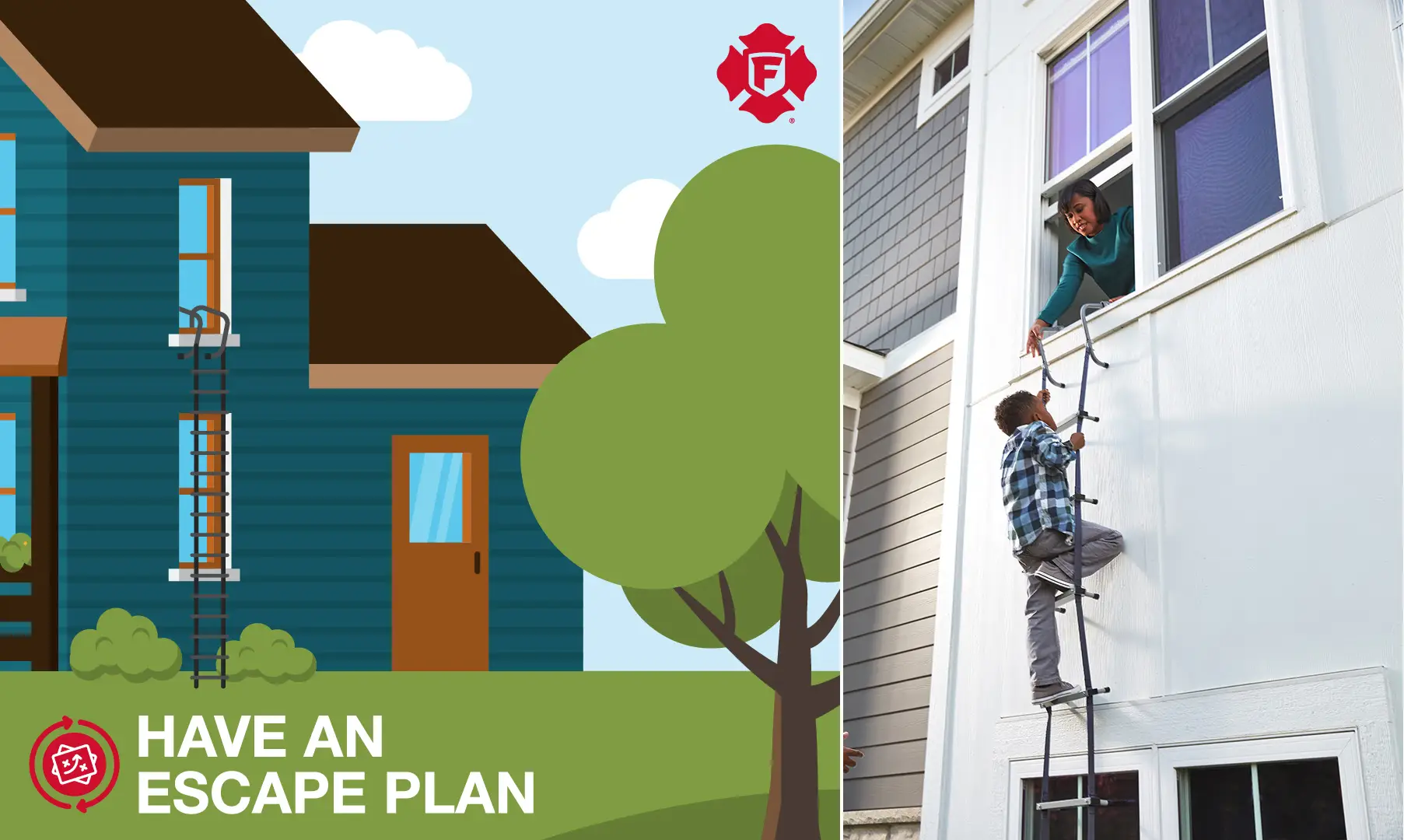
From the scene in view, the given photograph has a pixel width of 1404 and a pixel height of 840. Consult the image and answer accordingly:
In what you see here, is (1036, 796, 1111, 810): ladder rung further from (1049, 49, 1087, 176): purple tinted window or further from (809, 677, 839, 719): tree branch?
(1049, 49, 1087, 176): purple tinted window

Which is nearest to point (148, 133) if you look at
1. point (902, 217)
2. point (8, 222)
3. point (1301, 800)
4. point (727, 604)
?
point (8, 222)

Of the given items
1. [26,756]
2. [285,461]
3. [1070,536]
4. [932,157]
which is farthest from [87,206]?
[932,157]

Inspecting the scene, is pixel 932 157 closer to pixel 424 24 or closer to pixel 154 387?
pixel 424 24

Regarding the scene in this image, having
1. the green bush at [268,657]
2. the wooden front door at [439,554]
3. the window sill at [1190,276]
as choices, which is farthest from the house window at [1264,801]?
the green bush at [268,657]

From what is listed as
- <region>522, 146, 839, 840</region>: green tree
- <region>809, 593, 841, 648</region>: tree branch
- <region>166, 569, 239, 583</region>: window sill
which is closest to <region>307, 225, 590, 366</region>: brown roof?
<region>522, 146, 839, 840</region>: green tree

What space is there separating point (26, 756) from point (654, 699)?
1513mm

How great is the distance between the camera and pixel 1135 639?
3.82 metres

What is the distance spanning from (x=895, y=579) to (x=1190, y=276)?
219 centimetres

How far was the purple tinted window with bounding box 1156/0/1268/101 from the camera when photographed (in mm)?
3953

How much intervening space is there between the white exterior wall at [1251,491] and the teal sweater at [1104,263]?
0.69 feet

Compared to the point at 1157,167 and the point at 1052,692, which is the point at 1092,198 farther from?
the point at 1052,692

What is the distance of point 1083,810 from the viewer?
389 centimetres

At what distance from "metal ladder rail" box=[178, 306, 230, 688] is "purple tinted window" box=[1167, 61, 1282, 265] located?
2860mm

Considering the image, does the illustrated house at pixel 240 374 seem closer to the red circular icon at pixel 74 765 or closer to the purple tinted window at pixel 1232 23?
the red circular icon at pixel 74 765
